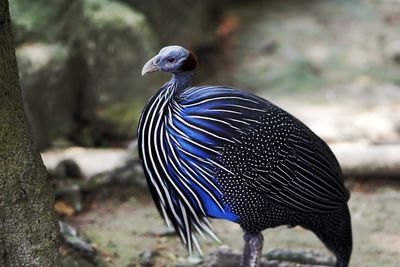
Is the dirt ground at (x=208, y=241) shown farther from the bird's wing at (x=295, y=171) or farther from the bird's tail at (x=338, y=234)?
the bird's wing at (x=295, y=171)

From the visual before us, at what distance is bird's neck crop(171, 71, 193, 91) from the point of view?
3416 millimetres

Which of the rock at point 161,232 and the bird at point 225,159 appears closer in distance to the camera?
the bird at point 225,159

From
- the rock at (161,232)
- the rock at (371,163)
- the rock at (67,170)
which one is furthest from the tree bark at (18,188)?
the rock at (371,163)

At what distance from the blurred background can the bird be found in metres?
0.79

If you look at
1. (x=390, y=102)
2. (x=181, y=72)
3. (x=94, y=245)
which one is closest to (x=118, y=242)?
(x=94, y=245)

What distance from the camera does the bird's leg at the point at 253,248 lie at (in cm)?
354

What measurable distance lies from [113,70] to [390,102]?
2709 mm

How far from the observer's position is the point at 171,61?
3.39 m

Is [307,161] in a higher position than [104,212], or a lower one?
higher

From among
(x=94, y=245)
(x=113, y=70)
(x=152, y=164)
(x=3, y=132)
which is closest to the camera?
(x=3, y=132)

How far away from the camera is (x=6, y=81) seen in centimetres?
281

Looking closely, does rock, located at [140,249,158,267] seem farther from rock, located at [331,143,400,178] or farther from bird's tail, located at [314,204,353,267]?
rock, located at [331,143,400,178]

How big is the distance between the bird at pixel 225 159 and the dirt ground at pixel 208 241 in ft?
2.95

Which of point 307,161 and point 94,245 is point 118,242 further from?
point 307,161
